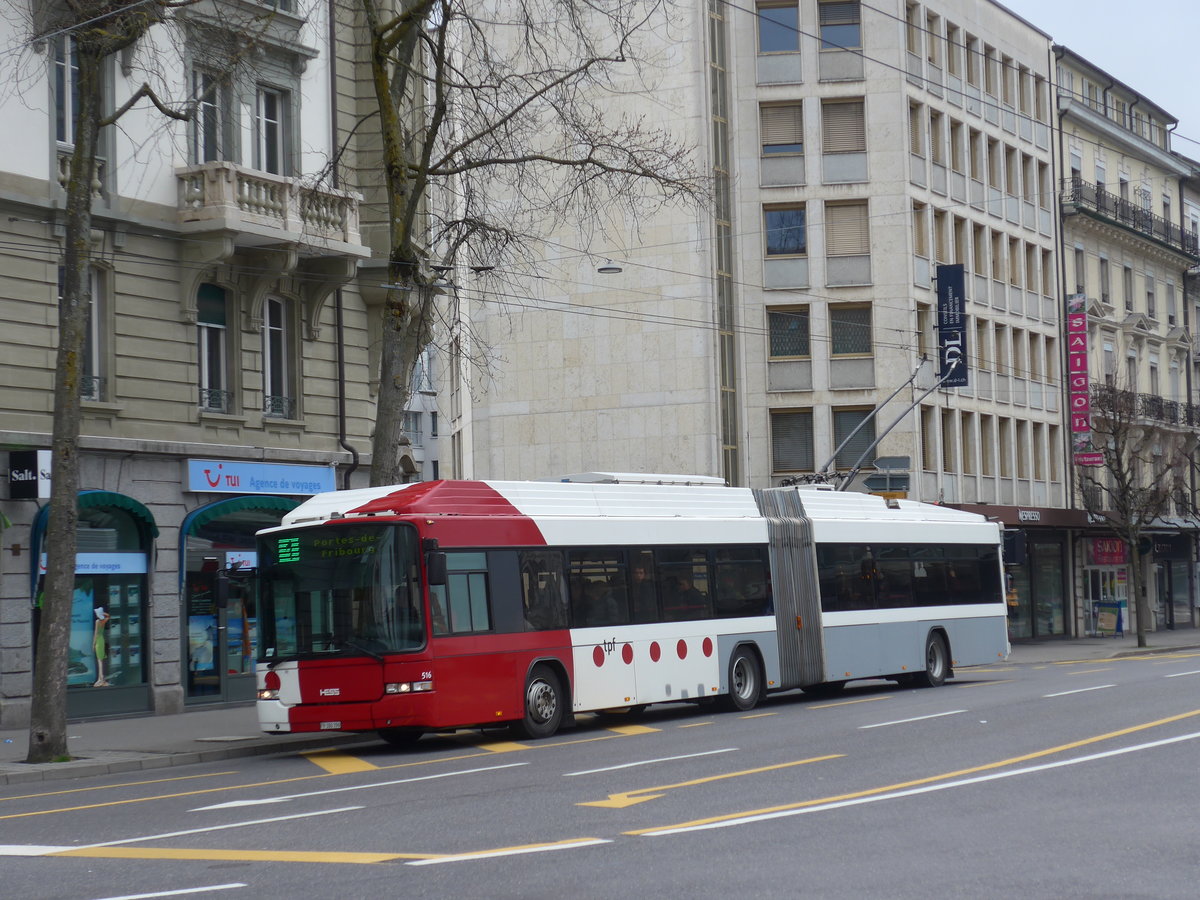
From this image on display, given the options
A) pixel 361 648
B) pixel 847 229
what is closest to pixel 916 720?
pixel 361 648

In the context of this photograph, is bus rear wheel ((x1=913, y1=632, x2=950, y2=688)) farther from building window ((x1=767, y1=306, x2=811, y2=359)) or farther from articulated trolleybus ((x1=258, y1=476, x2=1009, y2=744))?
building window ((x1=767, y1=306, x2=811, y2=359))

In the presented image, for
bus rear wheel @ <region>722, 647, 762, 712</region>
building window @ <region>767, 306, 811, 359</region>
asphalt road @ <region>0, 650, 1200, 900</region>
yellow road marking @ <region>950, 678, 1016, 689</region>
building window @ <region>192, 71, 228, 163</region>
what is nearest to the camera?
asphalt road @ <region>0, 650, 1200, 900</region>

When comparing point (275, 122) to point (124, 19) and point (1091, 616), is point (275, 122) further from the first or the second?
point (1091, 616)

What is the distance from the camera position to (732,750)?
17375 millimetres

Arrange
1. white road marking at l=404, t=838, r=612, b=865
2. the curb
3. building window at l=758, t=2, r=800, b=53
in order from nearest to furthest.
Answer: white road marking at l=404, t=838, r=612, b=865 → the curb → building window at l=758, t=2, r=800, b=53

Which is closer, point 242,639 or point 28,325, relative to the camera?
point 28,325

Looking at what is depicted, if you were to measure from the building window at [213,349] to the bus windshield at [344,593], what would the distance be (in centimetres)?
829

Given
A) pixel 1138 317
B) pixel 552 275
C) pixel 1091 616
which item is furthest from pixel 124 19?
pixel 1138 317

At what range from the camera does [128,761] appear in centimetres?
1897

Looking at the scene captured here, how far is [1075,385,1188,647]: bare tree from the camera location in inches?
1989

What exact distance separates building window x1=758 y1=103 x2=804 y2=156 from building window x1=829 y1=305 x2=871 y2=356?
4688mm

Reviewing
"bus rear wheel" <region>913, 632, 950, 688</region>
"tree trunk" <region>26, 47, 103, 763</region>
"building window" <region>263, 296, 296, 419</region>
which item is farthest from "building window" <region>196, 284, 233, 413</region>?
"bus rear wheel" <region>913, 632, 950, 688</region>

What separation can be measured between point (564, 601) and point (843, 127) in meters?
30.4

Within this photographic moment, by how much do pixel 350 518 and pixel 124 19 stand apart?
670 cm
